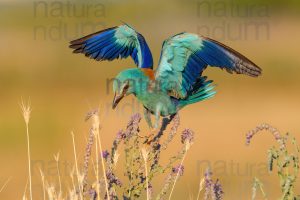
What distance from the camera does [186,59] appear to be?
7086 mm

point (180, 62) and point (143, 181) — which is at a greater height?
point (180, 62)

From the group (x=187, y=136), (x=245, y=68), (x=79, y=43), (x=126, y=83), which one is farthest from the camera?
(x=79, y=43)

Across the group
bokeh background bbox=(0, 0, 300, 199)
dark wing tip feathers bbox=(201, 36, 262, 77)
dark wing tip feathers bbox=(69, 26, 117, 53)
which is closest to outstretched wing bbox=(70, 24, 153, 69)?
dark wing tip feathers bbox=(69, 26, 117, 53)

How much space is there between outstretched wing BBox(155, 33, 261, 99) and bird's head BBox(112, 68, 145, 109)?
0.59ft

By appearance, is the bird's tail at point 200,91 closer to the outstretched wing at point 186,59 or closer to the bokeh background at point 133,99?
the outstretched wing at point 186,59

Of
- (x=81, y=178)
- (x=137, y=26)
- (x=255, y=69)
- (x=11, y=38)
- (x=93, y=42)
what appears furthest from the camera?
(x=137, y=26)

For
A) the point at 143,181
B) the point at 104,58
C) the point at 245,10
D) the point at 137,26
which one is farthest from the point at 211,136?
the point at 137,26

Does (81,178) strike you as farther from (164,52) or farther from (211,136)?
(211,136)

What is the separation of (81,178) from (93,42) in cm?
215

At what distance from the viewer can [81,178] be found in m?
5.61

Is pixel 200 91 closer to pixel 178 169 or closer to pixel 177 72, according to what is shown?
pixel 177 72

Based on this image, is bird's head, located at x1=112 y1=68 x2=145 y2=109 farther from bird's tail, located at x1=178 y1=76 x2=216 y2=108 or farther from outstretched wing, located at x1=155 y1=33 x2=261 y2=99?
bird's tail, located at x1=178 y1=76 x2=216 y2=108

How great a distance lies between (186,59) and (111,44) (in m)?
0.73

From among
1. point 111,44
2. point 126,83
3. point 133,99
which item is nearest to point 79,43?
point 111,44
